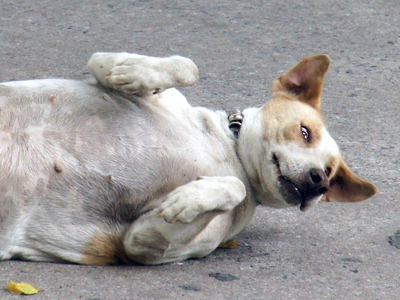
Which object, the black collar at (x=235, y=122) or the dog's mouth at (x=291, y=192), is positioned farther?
the black collar at (x=235, y=122)

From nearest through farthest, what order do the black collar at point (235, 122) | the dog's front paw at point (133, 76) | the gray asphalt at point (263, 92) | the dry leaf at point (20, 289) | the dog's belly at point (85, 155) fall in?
1. the dry leaf at point (20, 289)
2. the dog's belly at point (85, 155)
3. the gray asphalt at point (263, 92)
4. the dog's front paw at point (133, 76)
5. the black collar at point (235, 122)

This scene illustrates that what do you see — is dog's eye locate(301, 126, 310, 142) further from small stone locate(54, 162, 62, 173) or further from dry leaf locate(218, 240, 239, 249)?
small stone locate(54, 162, 62, 173)

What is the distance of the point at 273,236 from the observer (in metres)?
3.66

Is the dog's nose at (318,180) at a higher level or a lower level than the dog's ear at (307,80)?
lower

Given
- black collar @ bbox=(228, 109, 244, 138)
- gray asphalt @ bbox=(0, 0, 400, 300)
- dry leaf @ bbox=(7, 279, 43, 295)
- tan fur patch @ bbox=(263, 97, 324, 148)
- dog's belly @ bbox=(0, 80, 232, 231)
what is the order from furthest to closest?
black collar @ bbox=(228, 109, 244, 138)
tan fur patch @ bbox=(263, 97, 324, 148)
gray asphalt @ bbox=(0, 0, 400, 300)
dog's belly @ bbox=(0, 80, 232, 231)
dry leaf @ bbox=(7, 279, 43, 295)

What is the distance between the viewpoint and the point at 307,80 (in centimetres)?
376

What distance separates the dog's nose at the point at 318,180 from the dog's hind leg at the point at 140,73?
77 centimetres

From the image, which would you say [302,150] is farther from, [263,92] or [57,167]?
[263,92]

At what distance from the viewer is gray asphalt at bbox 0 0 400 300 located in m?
3.01

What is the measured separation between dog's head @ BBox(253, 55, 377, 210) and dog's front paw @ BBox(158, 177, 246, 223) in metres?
0.44

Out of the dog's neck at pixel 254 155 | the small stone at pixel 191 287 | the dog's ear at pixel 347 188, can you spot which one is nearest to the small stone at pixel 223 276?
the small stone at pixel 191 287

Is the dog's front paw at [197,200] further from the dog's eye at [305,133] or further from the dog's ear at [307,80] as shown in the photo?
the dog's ear at [307,80]

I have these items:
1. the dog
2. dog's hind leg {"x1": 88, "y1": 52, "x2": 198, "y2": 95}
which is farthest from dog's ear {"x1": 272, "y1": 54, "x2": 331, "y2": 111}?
dog's hind leg {"x1": 88, "y1": 52, "x2": 198, "y2": 95}

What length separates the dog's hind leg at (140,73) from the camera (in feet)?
10.2
